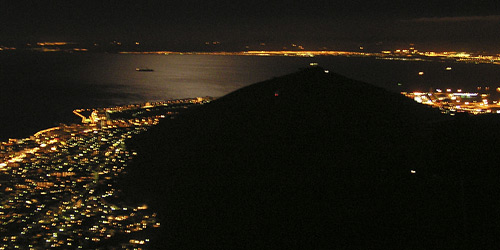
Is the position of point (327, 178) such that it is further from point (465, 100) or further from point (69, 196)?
point (465, 100)

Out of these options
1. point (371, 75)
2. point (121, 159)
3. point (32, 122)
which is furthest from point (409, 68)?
point (121, 159)

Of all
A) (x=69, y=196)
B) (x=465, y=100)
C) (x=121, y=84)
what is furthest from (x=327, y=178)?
(x=121, y=84)

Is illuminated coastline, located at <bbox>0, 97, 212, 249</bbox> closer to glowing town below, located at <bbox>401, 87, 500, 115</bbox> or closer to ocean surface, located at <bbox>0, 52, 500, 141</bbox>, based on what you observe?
ocean surface, located at <bbox>0, 52, 500, 141</bbox>

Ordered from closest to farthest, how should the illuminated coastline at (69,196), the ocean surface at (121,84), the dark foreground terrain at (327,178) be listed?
1. the dark foreground terrain at (327,178)
2. the illuminated coastline at (69,196)
3. the ocean surface at (121,84)

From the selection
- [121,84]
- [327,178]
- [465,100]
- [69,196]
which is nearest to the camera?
[327,178]

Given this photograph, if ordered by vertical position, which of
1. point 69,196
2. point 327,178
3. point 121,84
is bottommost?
point 69,196

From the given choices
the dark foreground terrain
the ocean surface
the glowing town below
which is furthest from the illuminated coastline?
the glowing town below

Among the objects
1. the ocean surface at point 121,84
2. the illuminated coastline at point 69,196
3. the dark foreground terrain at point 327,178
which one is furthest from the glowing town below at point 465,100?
the illuminated coastline at point 69,196

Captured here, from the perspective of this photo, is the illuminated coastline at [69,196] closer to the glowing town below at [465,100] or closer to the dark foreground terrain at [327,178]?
the dark foreground terrain at [327,178]

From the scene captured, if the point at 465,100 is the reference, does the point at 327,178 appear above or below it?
above

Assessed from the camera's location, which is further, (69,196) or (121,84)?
(121,84)
